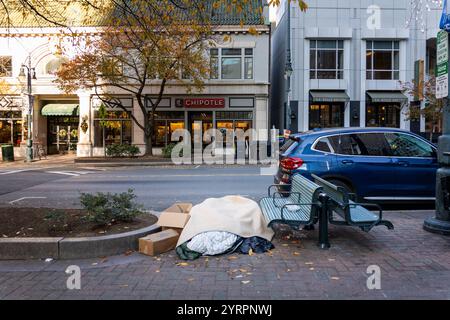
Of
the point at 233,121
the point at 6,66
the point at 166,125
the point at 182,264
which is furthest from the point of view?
the point at 6,66

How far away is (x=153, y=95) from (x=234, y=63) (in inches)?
224

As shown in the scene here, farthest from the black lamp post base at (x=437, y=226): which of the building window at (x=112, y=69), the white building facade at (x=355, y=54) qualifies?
the white building facade at (x=355, y=54)

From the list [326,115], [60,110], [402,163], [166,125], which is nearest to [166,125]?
[166,125]

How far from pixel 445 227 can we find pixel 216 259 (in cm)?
360

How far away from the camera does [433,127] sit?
28.8 meters

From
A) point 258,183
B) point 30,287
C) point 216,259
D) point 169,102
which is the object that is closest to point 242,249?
point 216,259

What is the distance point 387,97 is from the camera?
28422 mm

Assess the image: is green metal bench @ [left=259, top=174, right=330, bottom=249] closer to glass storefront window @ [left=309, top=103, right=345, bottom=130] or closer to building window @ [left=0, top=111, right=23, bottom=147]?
glass storefront window @ [left=309, top=103, right=345, bottom=130]

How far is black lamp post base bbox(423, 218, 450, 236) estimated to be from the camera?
654 cm

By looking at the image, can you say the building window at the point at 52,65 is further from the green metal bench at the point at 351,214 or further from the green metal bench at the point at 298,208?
the green metal bench at the point at 351,214

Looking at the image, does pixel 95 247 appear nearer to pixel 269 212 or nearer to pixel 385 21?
pixel 269 212

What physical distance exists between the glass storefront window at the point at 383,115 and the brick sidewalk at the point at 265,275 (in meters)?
24.7

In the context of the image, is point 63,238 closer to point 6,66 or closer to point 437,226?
point 437,226

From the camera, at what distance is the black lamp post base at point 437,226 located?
6.54 meters
